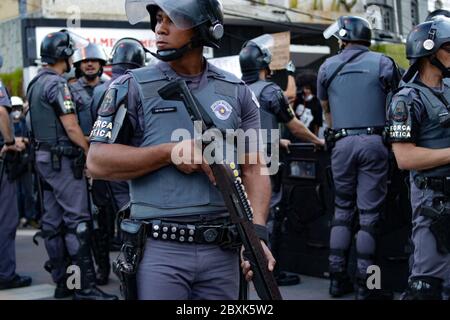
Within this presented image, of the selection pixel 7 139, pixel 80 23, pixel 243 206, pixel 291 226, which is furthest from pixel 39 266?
pixel 80 23

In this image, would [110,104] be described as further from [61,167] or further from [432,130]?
[61,167]

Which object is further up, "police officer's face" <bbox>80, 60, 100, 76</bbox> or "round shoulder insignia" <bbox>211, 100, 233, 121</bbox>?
"police officer's face" <bbox>80, 60, 100, 76</bbox>

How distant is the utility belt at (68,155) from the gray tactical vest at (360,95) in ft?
6.76

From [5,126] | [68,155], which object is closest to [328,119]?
[68,155]

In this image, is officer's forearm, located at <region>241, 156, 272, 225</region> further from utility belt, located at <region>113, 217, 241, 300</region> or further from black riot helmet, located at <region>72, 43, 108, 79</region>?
black riot helmet, located at <region>72, 43, 108, 79</region>

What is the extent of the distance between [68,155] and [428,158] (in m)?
2.98

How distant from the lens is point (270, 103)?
599 centimetres

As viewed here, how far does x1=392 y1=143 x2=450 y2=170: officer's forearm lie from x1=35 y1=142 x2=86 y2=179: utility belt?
2742 millimetres

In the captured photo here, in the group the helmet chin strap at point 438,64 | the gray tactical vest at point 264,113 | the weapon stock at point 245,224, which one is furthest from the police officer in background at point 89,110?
the weapon stock at point 245,224

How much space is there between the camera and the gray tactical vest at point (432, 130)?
394 cm

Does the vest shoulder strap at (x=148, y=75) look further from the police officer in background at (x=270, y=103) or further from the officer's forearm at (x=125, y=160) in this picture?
the police officer in background at (x=270, y=103)

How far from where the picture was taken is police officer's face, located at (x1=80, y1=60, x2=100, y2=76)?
6.69m

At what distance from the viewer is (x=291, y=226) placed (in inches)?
257

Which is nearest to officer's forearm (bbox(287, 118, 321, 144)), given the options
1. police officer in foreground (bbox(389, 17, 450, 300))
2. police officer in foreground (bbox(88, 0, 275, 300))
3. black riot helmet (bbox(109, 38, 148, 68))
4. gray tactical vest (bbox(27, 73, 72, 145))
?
black riot helmet (bbox(109, 38, 148, 68))
